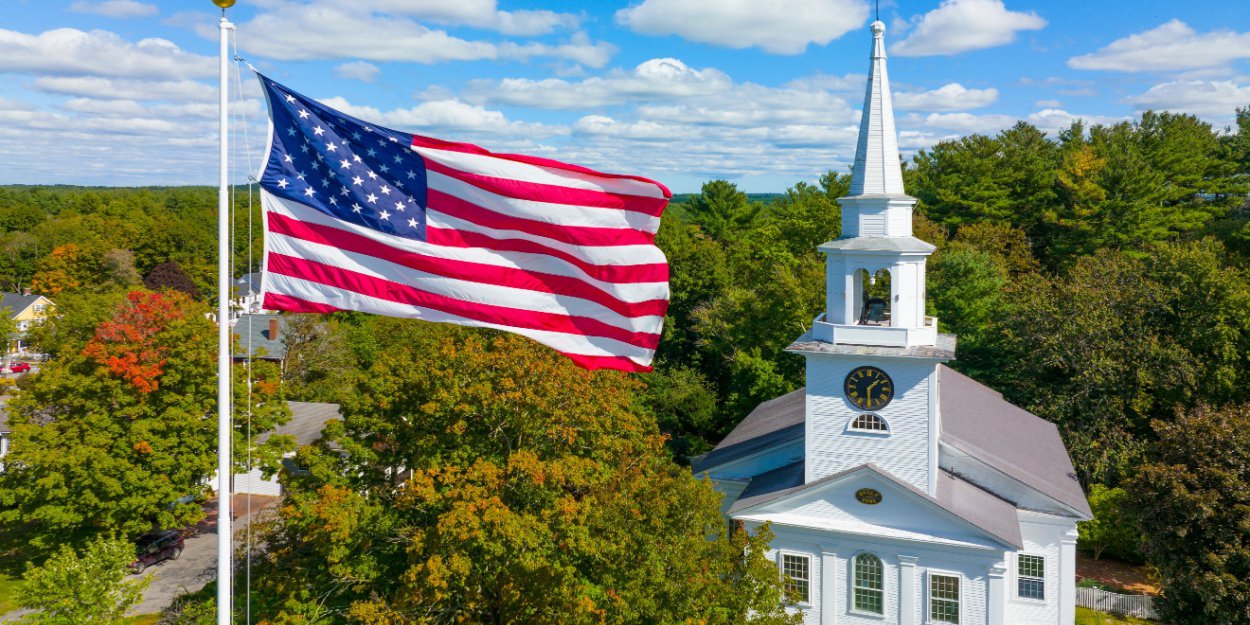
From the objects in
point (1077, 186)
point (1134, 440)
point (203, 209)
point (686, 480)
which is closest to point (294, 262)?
point (686, 480)

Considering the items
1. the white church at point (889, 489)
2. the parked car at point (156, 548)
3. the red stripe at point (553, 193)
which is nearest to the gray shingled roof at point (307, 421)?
the parked car at point (156, 548)

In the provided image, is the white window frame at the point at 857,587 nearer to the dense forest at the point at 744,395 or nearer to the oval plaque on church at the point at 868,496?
the oval plaque on church at the point at 868,496

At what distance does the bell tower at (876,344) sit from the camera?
86.3 feet

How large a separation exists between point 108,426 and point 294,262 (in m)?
26.7

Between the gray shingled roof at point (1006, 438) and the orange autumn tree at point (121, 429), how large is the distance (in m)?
25.0

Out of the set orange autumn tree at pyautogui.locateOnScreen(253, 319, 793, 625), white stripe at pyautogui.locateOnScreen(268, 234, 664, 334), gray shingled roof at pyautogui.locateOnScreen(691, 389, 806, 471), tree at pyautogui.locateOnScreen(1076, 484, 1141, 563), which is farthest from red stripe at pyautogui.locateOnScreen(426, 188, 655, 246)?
tree at pyautogui.locateOnScreen(1076, 484, 1141, 563)

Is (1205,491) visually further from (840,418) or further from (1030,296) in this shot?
(1030,296)

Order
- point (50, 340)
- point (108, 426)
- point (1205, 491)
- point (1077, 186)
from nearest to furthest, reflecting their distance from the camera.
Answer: point (1205, 491)
point (108, 426)
point (50, 340)
point (1077, 186)

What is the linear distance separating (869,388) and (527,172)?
59.8 feet

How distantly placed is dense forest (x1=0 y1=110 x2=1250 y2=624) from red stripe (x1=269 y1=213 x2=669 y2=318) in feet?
5.19

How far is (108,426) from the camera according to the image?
32.2 metres

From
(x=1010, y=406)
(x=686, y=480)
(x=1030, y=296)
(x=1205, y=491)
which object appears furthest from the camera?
(x=1030, y=296)

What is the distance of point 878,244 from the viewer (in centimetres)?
2634

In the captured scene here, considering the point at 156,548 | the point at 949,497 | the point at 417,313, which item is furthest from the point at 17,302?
the point at 417,313
